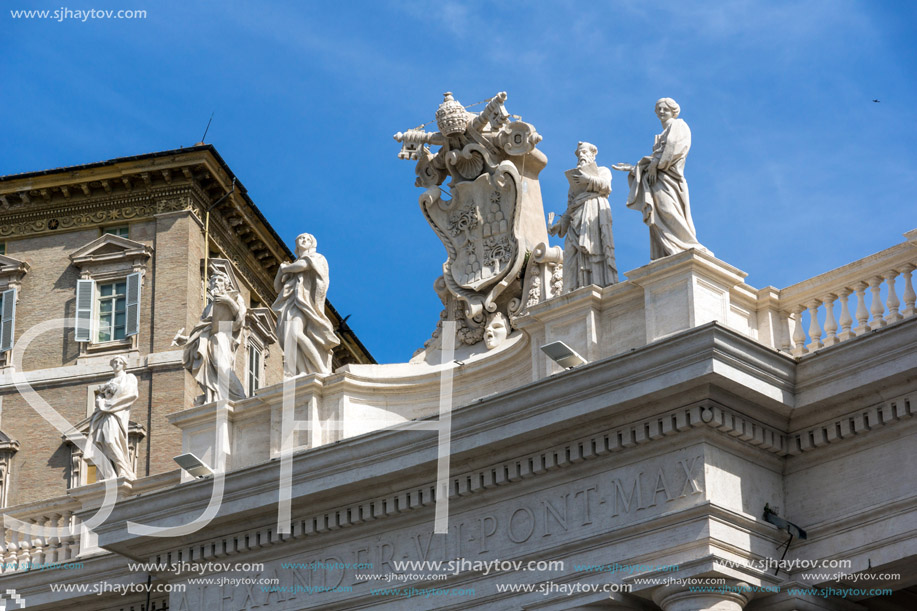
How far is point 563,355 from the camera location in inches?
675

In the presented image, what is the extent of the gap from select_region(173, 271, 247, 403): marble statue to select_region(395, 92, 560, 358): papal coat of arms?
7.45 feet

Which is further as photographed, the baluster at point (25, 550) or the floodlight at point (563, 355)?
the baluster at point (25, 550)

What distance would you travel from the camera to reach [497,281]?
771 inches

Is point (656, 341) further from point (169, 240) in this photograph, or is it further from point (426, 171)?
point (169, 240)

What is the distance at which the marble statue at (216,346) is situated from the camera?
20.3m

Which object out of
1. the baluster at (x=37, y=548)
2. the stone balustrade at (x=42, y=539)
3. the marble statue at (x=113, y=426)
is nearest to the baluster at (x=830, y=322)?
the marble statue at (x=113, y=426)

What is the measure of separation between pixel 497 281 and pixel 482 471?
2.73 meters

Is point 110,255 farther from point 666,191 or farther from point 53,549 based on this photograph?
point 666,191

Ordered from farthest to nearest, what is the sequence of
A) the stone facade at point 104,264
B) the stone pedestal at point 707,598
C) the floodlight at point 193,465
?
the stone facade at point 104,264 → the floodlight at point 193,465 → the stone pedestal at point 707,598

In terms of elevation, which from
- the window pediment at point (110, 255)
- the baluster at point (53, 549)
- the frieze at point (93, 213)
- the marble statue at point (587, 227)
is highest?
the frieze at point (93, 213)

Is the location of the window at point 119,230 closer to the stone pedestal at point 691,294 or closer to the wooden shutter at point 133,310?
the wooden shutter at point 133,310

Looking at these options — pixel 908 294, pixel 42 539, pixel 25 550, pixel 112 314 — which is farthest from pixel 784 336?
pixel 112 314

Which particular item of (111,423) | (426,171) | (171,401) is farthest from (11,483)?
(426,171)

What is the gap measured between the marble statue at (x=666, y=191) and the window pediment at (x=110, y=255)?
19000mm
